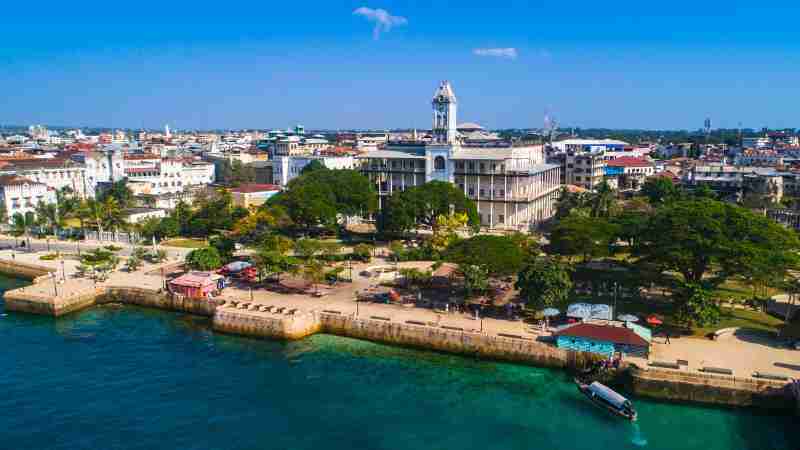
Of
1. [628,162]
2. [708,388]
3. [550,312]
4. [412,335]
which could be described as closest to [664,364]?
[708,388]

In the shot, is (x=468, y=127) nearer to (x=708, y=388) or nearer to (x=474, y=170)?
(x=474, y=170)

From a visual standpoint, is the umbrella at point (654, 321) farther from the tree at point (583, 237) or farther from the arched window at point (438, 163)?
the arched window at point (438, 163)

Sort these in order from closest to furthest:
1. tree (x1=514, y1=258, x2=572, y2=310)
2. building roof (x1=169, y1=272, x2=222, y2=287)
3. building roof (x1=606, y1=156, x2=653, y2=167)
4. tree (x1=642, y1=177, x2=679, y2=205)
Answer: tree (x1=514, y1=258, x2=572, y2=310), building roof (x1=169, y1=272, x2=222, y2=287), tree (x1=642, y1=177, x2=679, y2=205), building roof (x1=606, y1=156, x2=653, y2=167)

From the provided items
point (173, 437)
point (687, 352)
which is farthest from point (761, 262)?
point (173, 437)

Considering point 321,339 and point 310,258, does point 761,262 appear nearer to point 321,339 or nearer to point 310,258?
point 321,339

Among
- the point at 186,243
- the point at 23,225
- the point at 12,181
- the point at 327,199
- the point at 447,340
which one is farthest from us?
the point at 12,181

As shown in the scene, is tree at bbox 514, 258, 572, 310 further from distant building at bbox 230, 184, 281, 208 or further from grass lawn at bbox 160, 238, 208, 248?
distant building at bbox 230, 184, 281, 208

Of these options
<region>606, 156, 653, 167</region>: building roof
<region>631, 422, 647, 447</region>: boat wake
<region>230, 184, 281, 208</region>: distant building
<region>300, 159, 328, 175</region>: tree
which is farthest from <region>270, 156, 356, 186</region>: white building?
<region>631, 422, 647, 447</region>: boat wake
